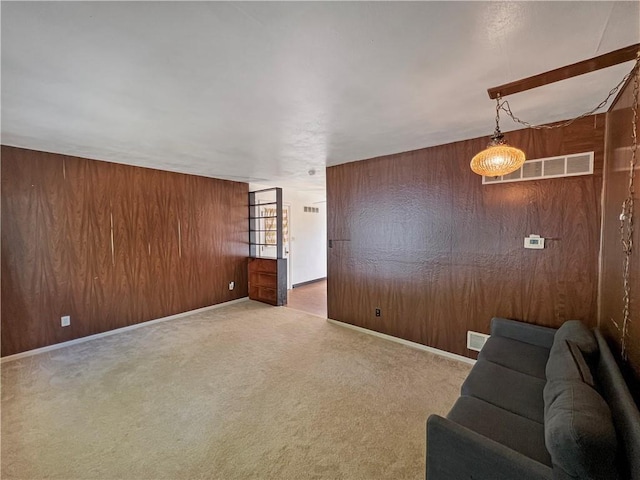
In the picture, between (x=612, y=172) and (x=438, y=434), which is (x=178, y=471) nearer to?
(x=438, y=434)

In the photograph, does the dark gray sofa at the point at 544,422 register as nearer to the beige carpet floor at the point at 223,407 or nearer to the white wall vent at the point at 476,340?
the beige carpet floor at the point at 223,407

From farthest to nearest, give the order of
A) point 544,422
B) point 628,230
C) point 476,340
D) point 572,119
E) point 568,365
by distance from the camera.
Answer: point 476,340, point 572,119, point 628,230, point 568,365, point 544,422

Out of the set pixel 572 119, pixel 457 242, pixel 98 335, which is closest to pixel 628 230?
pixel 572 119

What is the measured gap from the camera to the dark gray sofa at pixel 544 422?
97cm

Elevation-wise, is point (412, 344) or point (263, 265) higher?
point (263, 265)

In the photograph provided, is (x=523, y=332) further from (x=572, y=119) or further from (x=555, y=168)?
(x=572, y=119)

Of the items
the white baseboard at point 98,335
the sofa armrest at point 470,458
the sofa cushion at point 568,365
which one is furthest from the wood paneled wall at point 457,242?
the white baseboard at point 98,335

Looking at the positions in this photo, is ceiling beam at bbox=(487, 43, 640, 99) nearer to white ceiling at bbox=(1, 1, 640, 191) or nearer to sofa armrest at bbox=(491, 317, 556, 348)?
white ceiling at bbox=(1, 1, 640, 191)

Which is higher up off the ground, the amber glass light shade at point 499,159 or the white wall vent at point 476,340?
the amber glass light shade at point 499,159

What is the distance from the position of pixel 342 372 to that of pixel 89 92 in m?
3.09

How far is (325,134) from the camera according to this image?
9.05ft

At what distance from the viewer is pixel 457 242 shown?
3053 millimetres

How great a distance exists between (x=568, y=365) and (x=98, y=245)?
4.86m

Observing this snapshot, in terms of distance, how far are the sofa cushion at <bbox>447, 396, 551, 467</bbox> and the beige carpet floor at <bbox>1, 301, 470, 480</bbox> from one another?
48 cm
